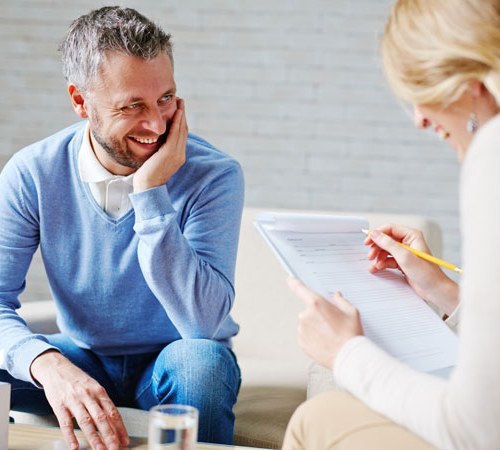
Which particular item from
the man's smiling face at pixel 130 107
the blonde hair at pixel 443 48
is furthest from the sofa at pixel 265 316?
the blonde hair at pixel 443 48

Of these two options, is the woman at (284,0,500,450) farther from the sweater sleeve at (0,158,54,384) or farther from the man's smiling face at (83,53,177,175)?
the sweater sleeve at (0,158,54,384)

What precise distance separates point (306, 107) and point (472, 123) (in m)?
2.42

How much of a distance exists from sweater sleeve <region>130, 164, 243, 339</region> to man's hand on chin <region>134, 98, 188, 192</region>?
1.0 inches

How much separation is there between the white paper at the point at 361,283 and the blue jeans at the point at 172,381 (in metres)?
0.41

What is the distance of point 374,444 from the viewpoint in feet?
3.64

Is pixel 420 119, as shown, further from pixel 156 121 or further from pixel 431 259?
pixel 156 121

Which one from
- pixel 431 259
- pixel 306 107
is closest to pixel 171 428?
pixel 431 259

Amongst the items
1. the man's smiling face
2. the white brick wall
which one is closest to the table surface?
the man's smiling face

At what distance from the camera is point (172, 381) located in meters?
1.66

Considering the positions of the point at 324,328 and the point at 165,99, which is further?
the point at 165,99

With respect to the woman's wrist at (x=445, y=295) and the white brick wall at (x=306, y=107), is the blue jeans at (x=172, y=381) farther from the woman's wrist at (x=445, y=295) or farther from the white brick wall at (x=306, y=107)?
the white brick wall at (x=306, y=107)

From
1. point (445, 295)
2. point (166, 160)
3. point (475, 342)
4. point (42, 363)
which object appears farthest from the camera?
point (166, 160)

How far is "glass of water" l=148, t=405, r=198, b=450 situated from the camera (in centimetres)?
112

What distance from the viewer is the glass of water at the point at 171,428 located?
3.67 feet
